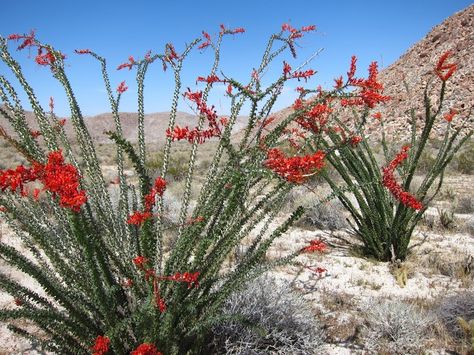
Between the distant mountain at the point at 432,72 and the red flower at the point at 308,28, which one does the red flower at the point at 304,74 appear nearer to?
the red flower at the point at 308,28

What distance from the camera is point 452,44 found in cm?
2523

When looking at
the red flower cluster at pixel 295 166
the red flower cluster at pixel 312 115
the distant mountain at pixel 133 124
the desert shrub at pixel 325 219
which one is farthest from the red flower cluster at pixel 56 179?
the distant mountain at pixel 133 124

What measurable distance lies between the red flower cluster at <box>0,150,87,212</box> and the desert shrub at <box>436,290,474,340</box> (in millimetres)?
2947

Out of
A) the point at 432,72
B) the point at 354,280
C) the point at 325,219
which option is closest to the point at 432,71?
the point at 432,72

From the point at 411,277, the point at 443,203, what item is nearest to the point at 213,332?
the point at 411,277

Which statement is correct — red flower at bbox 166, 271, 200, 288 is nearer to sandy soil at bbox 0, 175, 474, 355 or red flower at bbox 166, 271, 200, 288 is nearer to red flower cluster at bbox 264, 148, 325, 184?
red flower cluster at bbox 264, 148, 325, 184

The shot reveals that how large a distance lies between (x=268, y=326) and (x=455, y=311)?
1564mm

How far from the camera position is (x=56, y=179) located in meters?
1.39

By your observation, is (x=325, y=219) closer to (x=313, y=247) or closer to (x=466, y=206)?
(x=466, y=206)

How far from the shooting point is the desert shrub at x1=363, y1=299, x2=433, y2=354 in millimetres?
2855

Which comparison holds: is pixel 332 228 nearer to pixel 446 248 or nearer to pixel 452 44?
pixel 446 248

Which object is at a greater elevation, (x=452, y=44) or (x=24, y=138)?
(x=452, y=44)

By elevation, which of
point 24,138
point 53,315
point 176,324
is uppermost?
point 24,138

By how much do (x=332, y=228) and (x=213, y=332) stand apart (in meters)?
3.58
